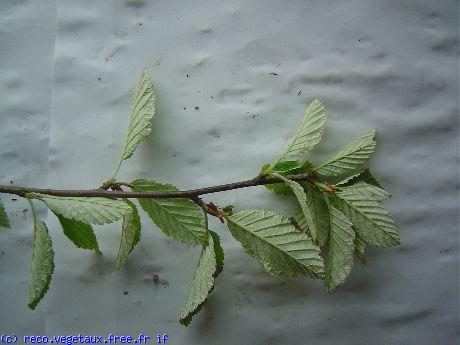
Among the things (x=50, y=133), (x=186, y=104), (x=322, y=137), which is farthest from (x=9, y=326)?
(x=322, y=137)

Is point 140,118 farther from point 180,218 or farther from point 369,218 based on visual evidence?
point 369,218

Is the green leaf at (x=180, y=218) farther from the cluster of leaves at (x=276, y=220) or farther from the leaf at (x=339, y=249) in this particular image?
the leaf at (x=339, y=249)

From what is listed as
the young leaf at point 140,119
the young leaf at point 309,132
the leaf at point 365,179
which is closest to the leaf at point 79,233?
the young leaf at point 140,119

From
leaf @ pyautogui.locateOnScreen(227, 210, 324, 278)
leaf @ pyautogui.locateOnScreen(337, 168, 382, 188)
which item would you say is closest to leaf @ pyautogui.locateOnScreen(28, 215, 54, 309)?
leaf @ pyautogui.locateOnScreen(227, 210, 324, 278)

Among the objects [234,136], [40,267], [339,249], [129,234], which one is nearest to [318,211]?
[339,249]

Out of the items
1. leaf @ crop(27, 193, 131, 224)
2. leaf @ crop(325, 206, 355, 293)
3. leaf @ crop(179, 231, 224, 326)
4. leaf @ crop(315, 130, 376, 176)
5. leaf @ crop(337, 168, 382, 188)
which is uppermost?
leaf @ crop(315, 130, 376, 176)

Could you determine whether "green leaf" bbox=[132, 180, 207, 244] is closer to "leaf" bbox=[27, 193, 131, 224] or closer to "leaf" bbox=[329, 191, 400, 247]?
"leaf" bbox=[27, 193, 131, 224]
